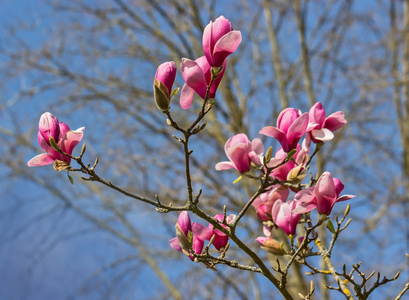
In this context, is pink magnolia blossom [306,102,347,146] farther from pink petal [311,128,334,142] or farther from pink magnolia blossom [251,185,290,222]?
pink magnolia blossom [251,185,290,222]

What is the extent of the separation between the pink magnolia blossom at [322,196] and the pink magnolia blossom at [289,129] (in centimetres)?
8

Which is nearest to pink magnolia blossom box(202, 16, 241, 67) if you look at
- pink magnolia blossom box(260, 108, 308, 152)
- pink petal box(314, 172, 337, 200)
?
pink magnolia blossom box(260, 108, 308, 152)

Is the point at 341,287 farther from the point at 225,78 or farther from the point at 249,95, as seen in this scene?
the point at 249,95

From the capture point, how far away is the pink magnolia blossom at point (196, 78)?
0.65m

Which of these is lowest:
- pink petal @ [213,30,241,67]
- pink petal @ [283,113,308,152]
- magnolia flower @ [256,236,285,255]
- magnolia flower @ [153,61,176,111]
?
magnolia flower @ [256,236,285,255]

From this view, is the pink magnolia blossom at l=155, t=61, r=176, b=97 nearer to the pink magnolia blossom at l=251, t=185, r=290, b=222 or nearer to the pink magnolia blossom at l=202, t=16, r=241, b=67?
the pink magnolia blossom at l=202, t=16, r=241, b=67

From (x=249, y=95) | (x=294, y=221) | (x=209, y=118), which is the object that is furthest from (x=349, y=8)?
(x=294, y=221)

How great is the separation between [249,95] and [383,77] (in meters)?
1.25

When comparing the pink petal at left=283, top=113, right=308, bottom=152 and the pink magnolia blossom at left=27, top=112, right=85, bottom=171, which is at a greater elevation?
the pink petal at left=283, top=113, right=308, bottom=152

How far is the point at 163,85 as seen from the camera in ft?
2.07

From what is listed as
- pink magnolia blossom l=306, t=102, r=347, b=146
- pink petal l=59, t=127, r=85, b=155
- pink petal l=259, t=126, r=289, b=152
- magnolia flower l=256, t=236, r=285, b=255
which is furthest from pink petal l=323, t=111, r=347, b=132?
pink petal l=59, t=127, r=85, b=155

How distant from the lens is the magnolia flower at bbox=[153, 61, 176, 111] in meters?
0.62

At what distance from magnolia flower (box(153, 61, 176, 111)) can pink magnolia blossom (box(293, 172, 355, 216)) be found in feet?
0.90

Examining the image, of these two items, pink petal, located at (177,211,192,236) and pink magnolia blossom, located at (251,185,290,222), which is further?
pink magnolia blossom, located at (251,185,290,222)
